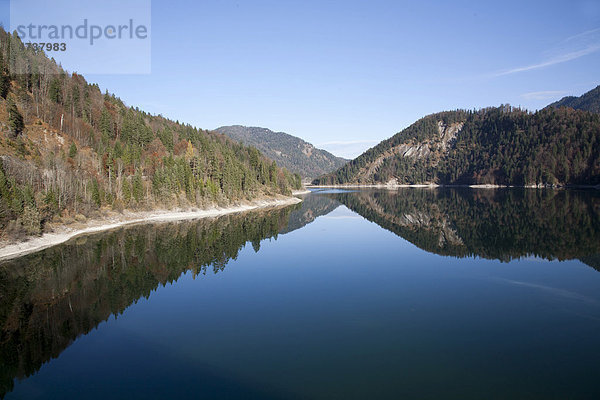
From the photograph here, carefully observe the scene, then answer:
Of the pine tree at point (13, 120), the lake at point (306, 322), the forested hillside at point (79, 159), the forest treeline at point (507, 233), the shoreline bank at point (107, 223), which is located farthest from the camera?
the pine tree at point (13, 120)

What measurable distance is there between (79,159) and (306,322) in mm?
66306

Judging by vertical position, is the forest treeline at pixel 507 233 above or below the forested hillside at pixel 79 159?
below

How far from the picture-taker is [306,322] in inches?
747

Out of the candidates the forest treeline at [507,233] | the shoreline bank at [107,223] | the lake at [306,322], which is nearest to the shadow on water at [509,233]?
the forest treeline at [507,233]

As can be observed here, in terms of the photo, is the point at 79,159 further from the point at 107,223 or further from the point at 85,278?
the point at 85,278

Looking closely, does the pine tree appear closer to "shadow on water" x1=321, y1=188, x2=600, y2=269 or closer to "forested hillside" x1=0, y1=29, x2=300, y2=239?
"forested hillside" x1=0, y1=29, x2=300, y2=239

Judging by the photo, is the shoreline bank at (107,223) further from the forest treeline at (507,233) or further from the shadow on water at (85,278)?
the forest treeline at (507,233)

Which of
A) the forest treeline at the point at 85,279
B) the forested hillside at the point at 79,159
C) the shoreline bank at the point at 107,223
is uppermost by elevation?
the forested hillside at the point at 79,159

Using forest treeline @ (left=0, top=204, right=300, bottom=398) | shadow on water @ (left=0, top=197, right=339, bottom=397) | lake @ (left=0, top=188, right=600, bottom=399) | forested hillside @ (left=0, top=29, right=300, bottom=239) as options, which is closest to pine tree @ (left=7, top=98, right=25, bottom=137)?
forested hillside @ (left=0, top=29, right=300, bottom=239)

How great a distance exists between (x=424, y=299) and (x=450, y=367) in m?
8.58

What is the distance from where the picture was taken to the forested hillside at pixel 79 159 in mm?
49438

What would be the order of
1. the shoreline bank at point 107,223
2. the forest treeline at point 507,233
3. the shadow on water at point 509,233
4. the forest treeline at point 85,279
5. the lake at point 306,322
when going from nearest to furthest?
1. the lake at point 306,322
2. the forest treeline at point 85,279
3. the shadow on water at point 509,233
4. the forest treeline at point 507,233
5. the shoreline bank at point 107,223

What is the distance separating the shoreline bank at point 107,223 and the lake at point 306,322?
2642mm

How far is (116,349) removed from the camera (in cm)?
1658
